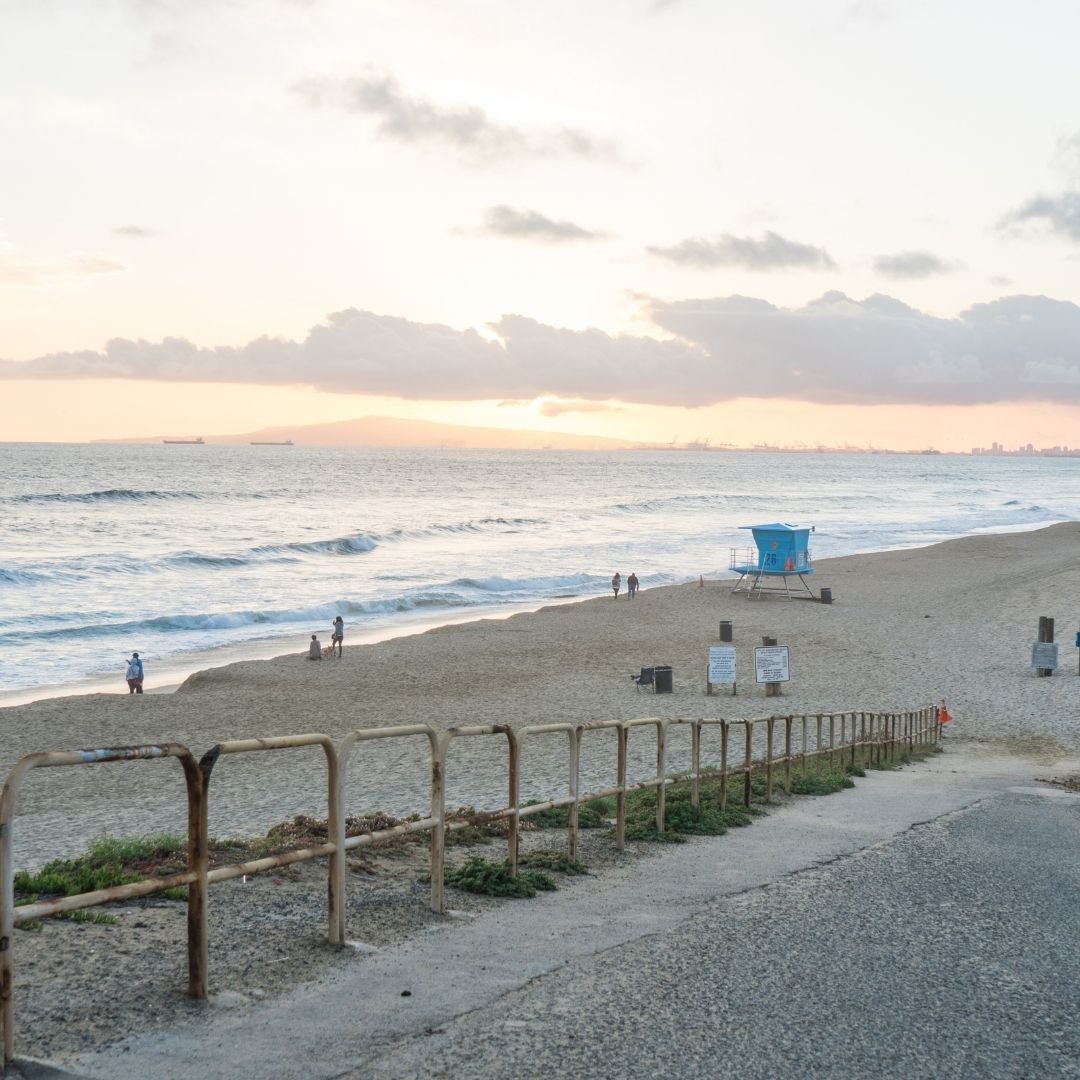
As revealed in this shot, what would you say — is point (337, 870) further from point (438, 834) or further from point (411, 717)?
point (411, 717)

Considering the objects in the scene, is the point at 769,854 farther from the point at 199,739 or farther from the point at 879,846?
the point at 199,739

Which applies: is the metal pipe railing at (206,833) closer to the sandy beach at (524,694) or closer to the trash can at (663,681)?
the sandy beach at (524,694)

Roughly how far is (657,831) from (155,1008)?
190 inches

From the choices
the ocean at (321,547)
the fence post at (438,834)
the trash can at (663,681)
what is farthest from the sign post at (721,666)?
the fence post at (438,834)

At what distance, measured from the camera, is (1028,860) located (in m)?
8.35

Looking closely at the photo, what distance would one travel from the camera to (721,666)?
939 inches

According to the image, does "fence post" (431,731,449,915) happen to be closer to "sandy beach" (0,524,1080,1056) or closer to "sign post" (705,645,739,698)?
"sandy beach" (0,524,1080,1056)

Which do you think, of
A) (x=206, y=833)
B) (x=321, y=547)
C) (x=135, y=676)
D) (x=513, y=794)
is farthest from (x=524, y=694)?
(x=321, y=547)

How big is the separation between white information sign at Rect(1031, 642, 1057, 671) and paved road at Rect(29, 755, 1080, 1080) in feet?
64.9

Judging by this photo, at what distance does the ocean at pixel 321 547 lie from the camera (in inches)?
1398

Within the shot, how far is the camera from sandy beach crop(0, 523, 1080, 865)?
573 inches

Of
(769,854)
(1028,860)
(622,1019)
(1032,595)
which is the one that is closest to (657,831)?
(769,854)

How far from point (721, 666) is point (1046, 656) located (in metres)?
7.84

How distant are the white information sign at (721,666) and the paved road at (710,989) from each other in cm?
1578
